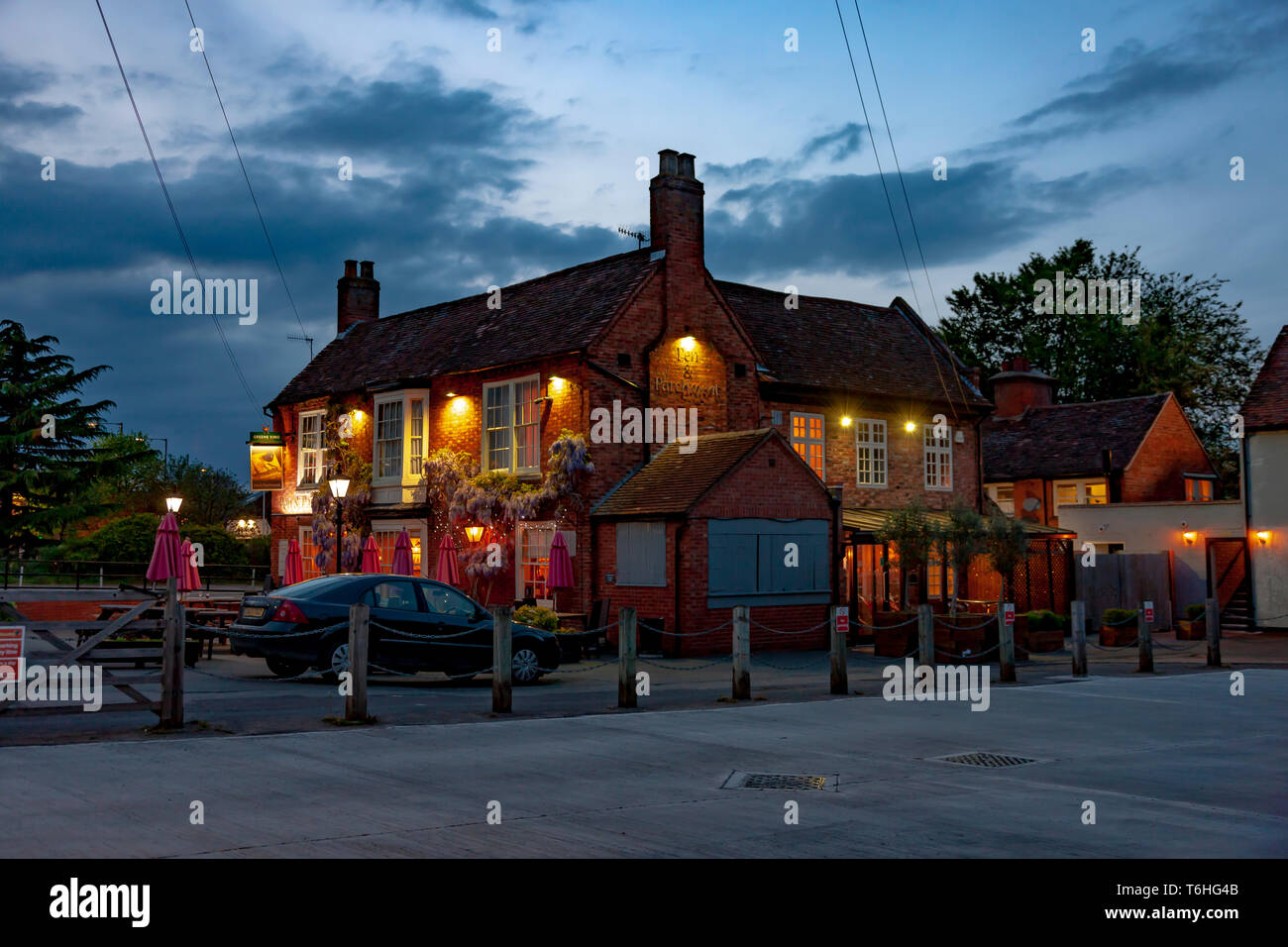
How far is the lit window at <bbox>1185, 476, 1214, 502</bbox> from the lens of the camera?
Result: 144 feet

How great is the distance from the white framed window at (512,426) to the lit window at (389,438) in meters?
3.49

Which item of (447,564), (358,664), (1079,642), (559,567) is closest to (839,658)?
(1079,642)

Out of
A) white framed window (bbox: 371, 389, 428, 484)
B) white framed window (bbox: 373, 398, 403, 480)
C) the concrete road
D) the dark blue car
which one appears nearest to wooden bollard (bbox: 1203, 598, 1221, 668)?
the concrete road

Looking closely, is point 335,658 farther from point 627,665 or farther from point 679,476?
point 679,476

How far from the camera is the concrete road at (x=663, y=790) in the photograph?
24.1 feet

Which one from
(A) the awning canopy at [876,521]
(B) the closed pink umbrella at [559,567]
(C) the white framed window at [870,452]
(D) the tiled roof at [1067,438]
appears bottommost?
(B) the closed pink umbrella at [559,567]

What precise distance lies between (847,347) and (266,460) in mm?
16603

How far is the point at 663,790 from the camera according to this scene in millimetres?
9359

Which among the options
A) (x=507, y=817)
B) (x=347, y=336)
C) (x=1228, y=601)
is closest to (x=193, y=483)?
(x=347, y=336)

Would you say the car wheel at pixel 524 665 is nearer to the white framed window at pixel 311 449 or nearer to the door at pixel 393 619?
the door at pixel 393 619

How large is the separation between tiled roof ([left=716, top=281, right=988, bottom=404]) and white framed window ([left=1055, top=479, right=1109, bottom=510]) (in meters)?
8.68

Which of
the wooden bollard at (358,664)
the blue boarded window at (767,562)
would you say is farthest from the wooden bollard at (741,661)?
the blue boarded window at (767,562)
